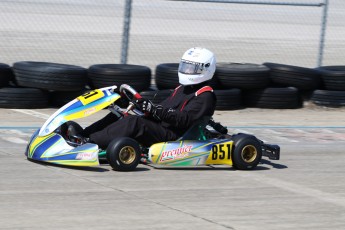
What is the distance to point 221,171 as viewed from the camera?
7.60 metres

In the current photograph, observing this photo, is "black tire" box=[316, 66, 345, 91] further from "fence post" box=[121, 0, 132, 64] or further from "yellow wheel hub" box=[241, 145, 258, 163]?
"yellow wheel hub" box=[241, 145, 258, 163]

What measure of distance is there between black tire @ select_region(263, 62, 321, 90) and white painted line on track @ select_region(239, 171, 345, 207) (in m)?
4.18

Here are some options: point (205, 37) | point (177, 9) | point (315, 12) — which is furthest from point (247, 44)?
point (315, 12)

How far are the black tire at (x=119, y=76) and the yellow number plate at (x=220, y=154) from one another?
126 inches

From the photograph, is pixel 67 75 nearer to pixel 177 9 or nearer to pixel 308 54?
pixel 308 54

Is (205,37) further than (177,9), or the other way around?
(177,9)

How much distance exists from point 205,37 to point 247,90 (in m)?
6.91

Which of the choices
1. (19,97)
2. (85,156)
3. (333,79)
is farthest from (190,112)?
(333,79)

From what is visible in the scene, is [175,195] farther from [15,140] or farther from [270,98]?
[270,98]

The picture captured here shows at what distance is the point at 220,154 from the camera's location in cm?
753

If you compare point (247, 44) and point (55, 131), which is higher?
point (247, 44)

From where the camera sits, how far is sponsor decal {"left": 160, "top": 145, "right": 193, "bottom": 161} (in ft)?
24.0

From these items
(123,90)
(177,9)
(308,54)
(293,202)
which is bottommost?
(293,202)

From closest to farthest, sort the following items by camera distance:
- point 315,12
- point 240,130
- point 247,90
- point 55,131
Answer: point 55,131 < point 240,130 < point 247,90 < point 315,12
